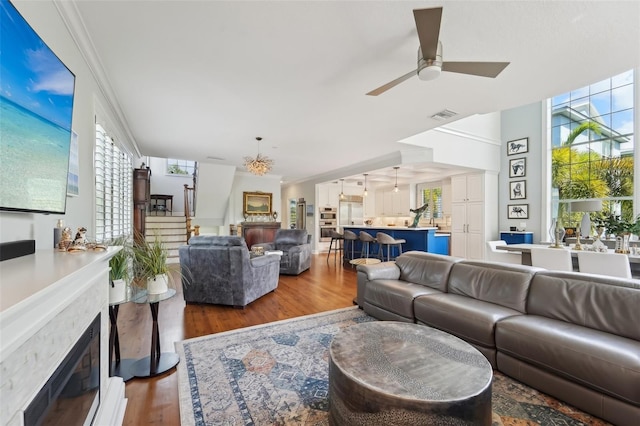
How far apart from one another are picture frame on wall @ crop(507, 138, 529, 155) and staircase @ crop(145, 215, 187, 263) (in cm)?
867

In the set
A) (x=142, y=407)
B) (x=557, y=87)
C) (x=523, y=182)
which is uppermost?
(x=557, y=87)

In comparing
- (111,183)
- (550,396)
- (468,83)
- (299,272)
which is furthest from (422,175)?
(111,183)

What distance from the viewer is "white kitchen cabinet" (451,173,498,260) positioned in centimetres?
664

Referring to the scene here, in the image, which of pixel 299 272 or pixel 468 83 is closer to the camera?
pixel 468 83

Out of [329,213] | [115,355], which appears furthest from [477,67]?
[329,213]

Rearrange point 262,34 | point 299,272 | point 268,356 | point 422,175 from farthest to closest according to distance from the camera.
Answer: point 422,175
point 299,272
point 268,356
point 262,34

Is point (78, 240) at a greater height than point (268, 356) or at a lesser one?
greater

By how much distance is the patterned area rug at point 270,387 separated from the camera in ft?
5.63

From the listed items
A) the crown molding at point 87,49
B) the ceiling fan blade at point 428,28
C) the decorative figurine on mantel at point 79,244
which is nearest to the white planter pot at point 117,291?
the decorative figurine on mantel at point 79,244

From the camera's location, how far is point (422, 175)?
8.31 metres

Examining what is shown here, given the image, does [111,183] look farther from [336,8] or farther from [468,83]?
[468,83]

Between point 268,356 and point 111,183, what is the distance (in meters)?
3.01

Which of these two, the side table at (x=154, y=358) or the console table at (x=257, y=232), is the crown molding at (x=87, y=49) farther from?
the console table at (x=257, y=232)

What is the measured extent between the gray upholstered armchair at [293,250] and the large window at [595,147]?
221 inches
